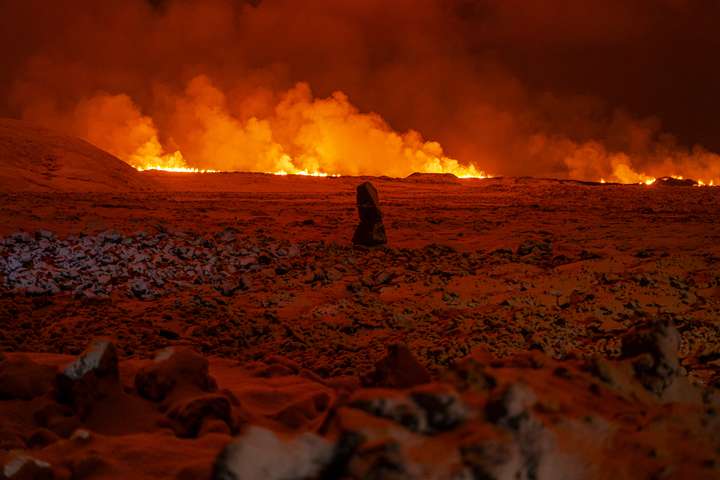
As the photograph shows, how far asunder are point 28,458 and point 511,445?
5.73ft

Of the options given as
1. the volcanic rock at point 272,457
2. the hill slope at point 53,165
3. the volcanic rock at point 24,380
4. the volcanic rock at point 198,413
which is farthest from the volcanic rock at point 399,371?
the hill slope at point 53,165

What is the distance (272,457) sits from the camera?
5.33ft

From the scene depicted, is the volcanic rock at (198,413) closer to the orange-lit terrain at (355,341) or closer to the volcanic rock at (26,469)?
the orange-lit terrain at (355,341)

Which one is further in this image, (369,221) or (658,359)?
(369,221)

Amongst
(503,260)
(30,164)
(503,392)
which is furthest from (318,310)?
(30,164)

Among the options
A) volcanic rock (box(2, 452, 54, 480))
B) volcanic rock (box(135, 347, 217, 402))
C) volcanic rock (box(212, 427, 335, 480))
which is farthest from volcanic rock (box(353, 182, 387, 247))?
volcanic rock (box(212, 427, 335, 480))

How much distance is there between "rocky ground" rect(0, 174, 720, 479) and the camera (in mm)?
1746

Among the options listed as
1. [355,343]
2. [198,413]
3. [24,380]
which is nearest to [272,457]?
[198,413]

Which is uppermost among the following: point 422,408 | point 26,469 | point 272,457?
point 422,408

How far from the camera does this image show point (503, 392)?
5.84ft

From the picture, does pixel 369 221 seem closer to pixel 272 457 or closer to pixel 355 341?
pixel 355 341

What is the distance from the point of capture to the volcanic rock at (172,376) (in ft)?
10.8

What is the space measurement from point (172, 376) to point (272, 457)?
187cm

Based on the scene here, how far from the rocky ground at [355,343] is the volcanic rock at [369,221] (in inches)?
13.9
